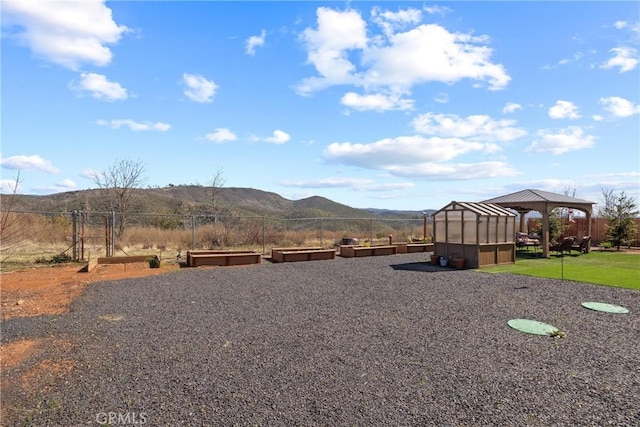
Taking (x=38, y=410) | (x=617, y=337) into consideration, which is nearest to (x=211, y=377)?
(x=38, y=410)

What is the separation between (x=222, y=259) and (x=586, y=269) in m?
12.1

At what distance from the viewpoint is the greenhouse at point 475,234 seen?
44.0ft

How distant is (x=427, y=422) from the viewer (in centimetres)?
324

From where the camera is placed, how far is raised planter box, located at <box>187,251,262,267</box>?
12.9 meters

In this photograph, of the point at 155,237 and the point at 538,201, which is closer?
the point at 538,201

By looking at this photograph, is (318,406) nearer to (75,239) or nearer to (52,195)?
(75,239)

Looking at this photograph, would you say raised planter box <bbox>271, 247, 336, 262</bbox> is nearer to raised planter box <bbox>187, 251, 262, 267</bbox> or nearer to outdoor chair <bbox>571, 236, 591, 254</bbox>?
raised planter box <bbox>187, 251, 262, 267</bbox>

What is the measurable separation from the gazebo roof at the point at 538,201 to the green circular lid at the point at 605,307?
31.9 feet

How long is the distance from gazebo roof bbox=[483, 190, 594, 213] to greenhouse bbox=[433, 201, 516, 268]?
2992 mm

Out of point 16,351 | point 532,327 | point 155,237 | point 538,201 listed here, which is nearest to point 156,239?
point 155,237

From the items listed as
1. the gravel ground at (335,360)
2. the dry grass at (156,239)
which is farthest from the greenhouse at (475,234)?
the dry grass at (156,239)

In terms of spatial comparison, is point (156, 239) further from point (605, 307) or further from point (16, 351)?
point (605, 307)

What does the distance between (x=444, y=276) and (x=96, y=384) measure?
960cm

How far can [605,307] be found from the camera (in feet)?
24.3
